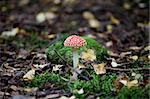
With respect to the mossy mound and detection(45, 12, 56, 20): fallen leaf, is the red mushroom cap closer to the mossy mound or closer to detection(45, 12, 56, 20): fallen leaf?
the mossy mound

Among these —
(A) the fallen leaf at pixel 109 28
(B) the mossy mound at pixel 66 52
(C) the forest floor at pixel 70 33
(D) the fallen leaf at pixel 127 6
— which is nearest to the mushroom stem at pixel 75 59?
(C) the forest floor at pixel 70 33

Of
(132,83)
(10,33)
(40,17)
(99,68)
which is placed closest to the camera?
(132,83)

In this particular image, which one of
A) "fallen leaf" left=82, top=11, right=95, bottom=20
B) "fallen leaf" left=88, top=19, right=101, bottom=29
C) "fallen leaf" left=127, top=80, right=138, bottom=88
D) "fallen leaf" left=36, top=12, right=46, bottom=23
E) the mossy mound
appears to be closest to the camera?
"fallen leaf" left=127, top=80, right=138, bottom=88

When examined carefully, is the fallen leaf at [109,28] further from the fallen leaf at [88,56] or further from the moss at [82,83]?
the moss at [82,83]

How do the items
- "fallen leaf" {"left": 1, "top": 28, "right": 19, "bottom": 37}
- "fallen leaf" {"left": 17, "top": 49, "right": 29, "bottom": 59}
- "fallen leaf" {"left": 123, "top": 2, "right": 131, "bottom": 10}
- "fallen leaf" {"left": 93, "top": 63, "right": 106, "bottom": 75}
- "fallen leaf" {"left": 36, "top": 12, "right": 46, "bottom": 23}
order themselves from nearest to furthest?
"fallen leaf" {"left": 93, "top": 63, "right": 106, "bottom": 75}, "fallen leaf" {"left": 17, "top": 49, "right": 29, "bottom": 59}, "fallen leaf" {"left": 1, "top": 28, "right": 19, "bottom": 37}, "fallen leaf" {"left": 36, "top": 12, "right": 46, "bottom": 23}, "fallen leaf" {"left": 123, "top": 2, "right": 131, "bottom": 10}

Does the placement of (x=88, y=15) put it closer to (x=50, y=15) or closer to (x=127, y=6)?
(x=50, y=15)

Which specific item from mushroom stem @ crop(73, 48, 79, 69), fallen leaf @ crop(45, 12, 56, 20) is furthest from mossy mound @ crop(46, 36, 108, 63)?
fallen leaf @ crop(45, 12, 56, 20)

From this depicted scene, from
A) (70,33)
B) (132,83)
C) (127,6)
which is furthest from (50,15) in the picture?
(132,83)

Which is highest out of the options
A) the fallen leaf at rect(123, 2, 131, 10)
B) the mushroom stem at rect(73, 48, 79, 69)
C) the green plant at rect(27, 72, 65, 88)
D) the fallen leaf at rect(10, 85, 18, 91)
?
the fallen leaf at rect(123, 2, 131, 10)

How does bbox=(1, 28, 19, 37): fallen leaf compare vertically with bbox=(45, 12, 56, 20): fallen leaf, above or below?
below

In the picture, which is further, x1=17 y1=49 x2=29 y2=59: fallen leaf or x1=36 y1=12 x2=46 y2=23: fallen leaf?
x1=36 y1=12 x2=46 y2=23: fallen leaf
